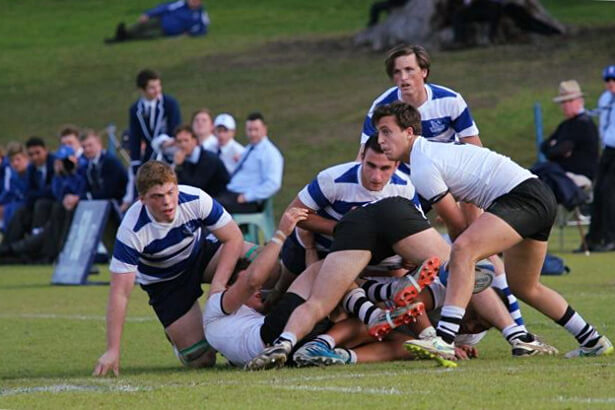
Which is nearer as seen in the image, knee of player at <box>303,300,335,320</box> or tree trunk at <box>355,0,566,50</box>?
knee of player at <box>303,300,335,320</box>

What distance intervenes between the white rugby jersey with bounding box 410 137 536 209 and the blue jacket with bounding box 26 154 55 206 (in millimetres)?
12513

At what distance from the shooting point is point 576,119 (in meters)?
17.8

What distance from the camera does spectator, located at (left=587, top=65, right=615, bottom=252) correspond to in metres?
17.9

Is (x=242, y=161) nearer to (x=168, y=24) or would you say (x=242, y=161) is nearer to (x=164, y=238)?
(x=164, y=238)

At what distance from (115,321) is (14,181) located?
1299 centimetres

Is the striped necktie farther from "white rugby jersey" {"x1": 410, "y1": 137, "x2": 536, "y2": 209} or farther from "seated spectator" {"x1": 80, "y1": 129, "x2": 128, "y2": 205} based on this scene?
"white rugby jersey" {"x1": 410, "y1": 137, "x2": 536, "y2": 209}

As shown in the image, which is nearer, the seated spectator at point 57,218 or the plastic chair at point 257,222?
the plastic chair at point 257,222

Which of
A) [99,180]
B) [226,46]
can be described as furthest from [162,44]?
[99,180]

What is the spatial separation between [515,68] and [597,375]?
25268mm

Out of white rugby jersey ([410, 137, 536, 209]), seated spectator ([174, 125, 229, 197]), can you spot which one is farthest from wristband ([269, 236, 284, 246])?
seated spectator ([174, 125, 229, 197])

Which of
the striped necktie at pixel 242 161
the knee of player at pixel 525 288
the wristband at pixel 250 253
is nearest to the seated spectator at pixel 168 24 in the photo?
the striped necktie at pixel 242 161

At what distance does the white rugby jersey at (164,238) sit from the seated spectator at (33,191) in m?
10.9

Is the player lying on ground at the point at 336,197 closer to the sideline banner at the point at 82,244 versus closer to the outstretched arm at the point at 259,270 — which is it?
the outstretched arm at the point at 259,270

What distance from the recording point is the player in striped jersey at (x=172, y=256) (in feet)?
29.5
